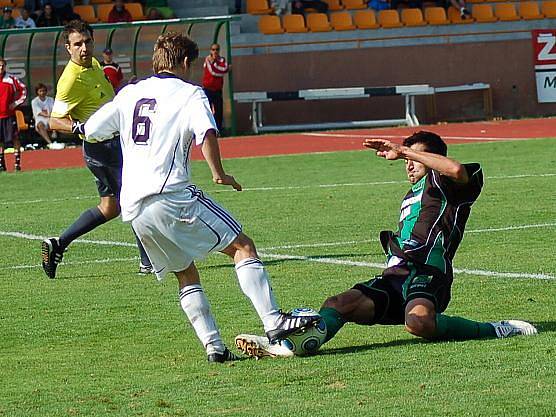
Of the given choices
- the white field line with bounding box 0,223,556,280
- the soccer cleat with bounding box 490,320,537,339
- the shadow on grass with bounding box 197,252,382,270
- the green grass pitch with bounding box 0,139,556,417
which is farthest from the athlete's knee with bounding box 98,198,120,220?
the soccer cleat with bounding box 490,320,537,339

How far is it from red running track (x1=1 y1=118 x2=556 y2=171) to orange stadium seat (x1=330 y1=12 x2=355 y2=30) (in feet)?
10.2

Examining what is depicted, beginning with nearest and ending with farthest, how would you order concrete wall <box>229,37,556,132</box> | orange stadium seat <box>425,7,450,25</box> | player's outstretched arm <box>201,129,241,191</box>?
player's outstretched arm <box>201,129,241,191</box>, concrete wall <box>229,37,556,132</box>, orange stadium seat <box>425,7,450,25</box>

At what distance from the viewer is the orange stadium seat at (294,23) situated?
103 feet

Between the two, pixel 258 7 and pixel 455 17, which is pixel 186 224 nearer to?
pixel 258 7

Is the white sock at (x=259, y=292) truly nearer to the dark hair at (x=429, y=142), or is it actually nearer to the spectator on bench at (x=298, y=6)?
the dark hair at (x=429, y=142)

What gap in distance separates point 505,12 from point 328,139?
8.40m

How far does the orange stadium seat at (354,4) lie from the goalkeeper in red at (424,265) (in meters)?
26.6

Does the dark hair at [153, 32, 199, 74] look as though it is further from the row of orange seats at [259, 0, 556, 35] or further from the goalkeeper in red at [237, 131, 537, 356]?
the row of orange seats at [259, 0, 556, 35]

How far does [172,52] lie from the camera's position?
6.68 m

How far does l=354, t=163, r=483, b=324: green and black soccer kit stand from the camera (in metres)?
7.03

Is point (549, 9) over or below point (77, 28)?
below

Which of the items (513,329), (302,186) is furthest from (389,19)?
(513,329)

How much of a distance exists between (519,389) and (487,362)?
64cm

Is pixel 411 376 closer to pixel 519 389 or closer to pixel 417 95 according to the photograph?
pixel 519 389
